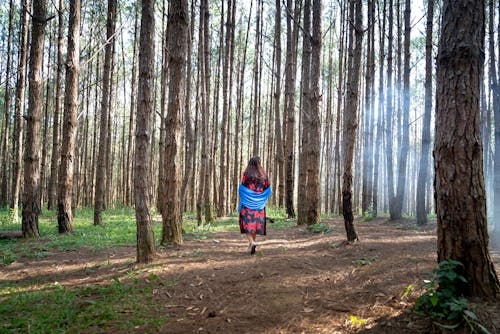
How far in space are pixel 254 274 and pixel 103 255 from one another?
3429 millimetres

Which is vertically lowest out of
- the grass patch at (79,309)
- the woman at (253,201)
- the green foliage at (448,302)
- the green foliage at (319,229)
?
the grass patch at (79,309)

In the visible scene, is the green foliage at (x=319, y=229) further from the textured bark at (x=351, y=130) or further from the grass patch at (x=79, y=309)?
the grass patch at (x=79, y=309)

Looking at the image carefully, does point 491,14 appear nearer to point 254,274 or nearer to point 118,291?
point 254,274

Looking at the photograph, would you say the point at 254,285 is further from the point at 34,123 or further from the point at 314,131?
the point at 34,123

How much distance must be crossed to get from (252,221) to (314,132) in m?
3.95

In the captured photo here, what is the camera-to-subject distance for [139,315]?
135 inches

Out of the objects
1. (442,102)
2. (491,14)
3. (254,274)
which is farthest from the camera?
(491,14)

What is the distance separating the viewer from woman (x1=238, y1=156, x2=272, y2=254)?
21.1 feet

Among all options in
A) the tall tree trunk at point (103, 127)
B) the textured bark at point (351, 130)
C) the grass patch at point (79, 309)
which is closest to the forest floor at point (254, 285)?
the grass patch at point (79, 309)

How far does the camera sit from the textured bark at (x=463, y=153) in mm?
2891

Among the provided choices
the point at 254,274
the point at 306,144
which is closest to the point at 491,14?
the point at 306,144

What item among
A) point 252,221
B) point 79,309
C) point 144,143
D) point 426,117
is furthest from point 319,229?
point 79,309

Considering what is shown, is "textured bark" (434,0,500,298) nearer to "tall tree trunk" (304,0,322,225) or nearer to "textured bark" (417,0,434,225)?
"tall tree trunk" (304,0,322,225)

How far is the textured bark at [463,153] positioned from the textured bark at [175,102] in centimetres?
469
